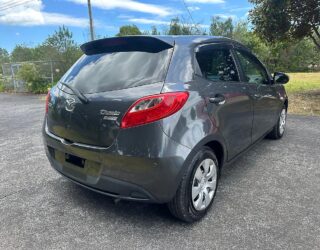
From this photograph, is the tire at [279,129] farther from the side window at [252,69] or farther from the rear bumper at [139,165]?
the rear bumper at [139,165]

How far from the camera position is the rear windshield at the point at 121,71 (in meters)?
2.60

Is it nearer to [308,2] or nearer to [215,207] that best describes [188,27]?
[308,2]

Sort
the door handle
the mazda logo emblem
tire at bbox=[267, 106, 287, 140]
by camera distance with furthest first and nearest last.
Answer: tire at bbox=[267, 106, 287, 140]
the door handle
the mazda logo emblem

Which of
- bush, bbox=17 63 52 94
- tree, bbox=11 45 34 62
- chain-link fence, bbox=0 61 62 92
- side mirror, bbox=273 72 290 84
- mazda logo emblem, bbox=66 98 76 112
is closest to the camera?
mazda logo emblem, bbox=66 98 76 112

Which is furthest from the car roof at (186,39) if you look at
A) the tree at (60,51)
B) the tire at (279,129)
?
the tree at (60,51)

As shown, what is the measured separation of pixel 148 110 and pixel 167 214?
1.12m

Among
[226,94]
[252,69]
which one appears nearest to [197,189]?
[226,94]

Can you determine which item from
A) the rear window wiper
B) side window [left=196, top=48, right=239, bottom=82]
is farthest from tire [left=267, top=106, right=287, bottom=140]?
the rear window wiper

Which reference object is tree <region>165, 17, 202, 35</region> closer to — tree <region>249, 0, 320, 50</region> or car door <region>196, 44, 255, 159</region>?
tree <region>249, 0, 320, 50</region>

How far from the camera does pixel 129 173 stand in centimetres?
248

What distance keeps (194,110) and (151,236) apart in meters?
1.12

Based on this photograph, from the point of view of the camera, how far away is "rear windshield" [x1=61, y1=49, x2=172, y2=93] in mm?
2602

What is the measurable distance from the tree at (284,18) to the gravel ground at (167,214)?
21.3 ft

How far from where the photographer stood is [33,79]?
50.9 ft
